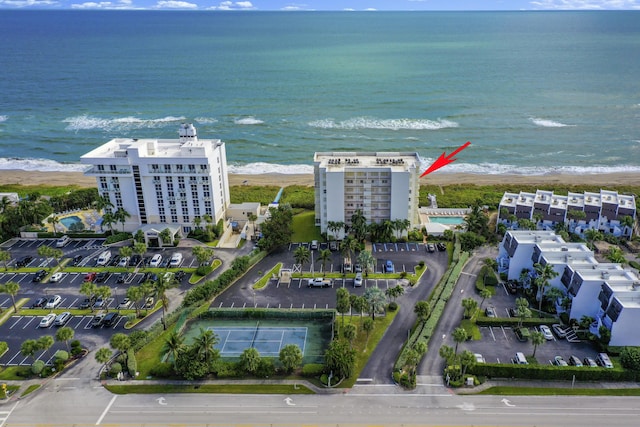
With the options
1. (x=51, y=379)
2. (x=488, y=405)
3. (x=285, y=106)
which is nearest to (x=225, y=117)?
(x=285, y=106)

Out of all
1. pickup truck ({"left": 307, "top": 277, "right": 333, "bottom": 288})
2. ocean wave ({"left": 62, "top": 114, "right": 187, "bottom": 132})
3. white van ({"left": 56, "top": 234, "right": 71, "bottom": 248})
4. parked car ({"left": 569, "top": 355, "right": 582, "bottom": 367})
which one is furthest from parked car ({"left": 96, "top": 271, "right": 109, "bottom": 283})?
ocean wave ({"left": 62, "top": 114, "right": 187, "bottom": 132})

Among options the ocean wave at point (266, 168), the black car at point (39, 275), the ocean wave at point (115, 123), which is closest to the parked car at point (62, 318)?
the black car at point (39, 275)

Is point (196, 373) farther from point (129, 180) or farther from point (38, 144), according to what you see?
point (38, 144)

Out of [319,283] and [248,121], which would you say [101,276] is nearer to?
[319,283]

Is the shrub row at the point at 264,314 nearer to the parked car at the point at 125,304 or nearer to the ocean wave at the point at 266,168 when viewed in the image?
the parked car at the point at 125,304

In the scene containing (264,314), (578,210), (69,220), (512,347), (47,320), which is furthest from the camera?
(69,220)

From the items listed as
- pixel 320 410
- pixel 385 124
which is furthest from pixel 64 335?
pixel 385 124

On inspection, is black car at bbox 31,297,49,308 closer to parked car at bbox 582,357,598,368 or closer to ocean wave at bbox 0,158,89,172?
parked car at bbox 582,357,598,368
